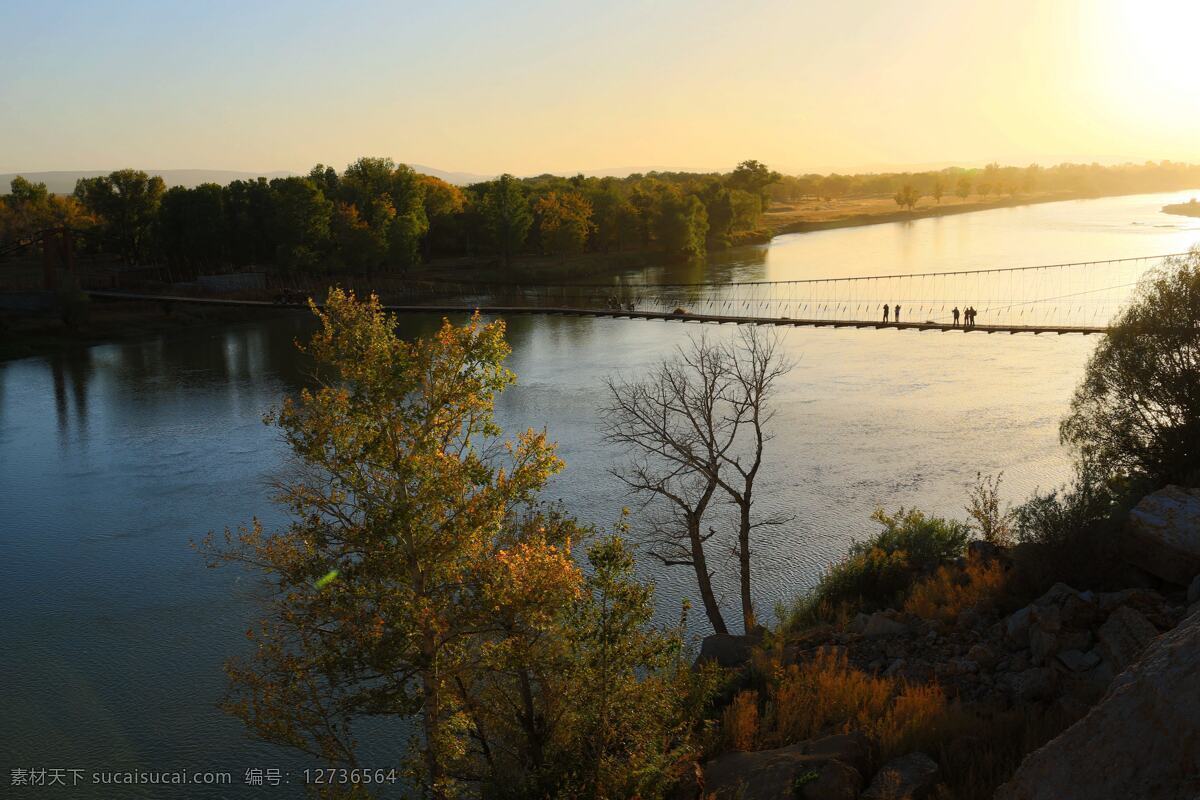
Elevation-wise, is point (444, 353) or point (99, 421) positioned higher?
point (444, 353)

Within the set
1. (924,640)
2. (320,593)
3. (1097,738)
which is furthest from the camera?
(924,640)

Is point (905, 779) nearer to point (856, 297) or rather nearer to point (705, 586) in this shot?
point (705, 586)

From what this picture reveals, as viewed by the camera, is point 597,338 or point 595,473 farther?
point 597,338

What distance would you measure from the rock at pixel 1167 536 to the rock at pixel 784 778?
18.2 feet

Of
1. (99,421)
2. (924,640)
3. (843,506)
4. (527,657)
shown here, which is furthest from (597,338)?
(527,657)

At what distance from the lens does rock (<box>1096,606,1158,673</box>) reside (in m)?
9.40

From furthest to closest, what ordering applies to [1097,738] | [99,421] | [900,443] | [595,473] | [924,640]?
[99,421], [900,443], [595,473], [924,640], [1097,738]

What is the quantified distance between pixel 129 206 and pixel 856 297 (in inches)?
1798

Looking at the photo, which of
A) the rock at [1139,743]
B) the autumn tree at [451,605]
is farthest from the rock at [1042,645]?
the rock at [1139,743]

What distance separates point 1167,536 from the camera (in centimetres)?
1127

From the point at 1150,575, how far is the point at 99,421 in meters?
29.9

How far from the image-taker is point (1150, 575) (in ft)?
38.3

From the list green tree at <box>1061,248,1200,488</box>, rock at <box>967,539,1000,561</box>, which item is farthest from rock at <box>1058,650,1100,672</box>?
green tree at <box>1061,248,1200,488</box>

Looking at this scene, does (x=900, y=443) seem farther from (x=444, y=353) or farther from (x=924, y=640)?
(x=444, y=353)
